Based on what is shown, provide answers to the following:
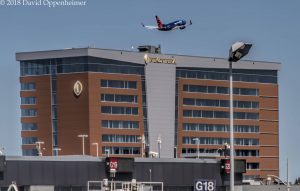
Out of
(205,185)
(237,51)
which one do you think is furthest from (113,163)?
(237,51)

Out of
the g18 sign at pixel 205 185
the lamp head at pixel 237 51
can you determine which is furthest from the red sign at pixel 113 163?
the lamp head at pixel 237 51

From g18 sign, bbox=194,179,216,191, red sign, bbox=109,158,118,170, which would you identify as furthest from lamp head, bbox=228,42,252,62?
g18 sign, bbox=194,179,216,191

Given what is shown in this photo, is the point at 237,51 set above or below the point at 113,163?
above

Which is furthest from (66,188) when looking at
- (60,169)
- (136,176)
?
(136,176)

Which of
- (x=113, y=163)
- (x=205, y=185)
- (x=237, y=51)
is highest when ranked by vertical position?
(x=237, y=51)

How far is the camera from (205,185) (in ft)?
444

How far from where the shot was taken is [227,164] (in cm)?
14025

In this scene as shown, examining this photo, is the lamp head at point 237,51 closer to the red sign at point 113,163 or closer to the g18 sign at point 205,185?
the red sign at point 113,163

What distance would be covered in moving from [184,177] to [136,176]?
8.54m

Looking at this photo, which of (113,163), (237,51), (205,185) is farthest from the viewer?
(205,185)

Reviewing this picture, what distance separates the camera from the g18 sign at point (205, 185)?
13276 centimetres

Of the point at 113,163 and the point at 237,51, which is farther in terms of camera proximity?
the point at 113,163

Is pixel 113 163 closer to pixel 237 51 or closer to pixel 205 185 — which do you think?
pixel 205 185

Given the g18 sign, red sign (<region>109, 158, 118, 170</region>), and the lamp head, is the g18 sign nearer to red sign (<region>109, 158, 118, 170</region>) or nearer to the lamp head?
red sign (<region>109, 158, 118, 170</region>)
